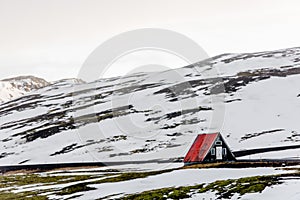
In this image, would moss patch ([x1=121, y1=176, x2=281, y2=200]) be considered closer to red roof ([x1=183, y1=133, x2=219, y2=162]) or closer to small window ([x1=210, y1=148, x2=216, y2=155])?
red roof ([x1=183, y1=133, x2=219, y2=162])

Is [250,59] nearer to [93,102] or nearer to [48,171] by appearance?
[93,102]

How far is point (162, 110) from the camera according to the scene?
430ft

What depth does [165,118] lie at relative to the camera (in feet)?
397

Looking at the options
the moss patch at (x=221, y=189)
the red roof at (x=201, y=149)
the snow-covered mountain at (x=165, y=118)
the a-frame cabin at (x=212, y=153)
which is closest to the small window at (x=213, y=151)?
the a-frame cabin at (x=212, y=153)

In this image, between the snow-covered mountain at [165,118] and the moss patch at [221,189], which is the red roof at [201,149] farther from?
the moss patch at [221,189]

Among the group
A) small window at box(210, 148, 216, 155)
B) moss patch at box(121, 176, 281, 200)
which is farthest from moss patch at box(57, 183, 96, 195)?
small window at box(210, 148, 216, 155)

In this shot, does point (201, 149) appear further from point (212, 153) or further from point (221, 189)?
point (221, 189)

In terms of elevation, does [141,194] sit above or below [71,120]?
below

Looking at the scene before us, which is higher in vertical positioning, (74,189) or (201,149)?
(201,149)

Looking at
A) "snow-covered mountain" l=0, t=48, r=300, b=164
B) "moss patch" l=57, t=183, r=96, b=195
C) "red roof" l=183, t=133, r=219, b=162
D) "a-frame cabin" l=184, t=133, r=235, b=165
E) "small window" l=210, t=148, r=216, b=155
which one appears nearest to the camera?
"moss patch" l=57, t=183, r=96, b=195

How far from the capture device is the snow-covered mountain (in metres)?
96.9

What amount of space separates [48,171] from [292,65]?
10684 centimetres

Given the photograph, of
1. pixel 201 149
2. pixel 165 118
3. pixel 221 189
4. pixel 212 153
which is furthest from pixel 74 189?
pixel 165 118

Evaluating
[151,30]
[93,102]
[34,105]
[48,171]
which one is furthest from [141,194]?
[34,105]
